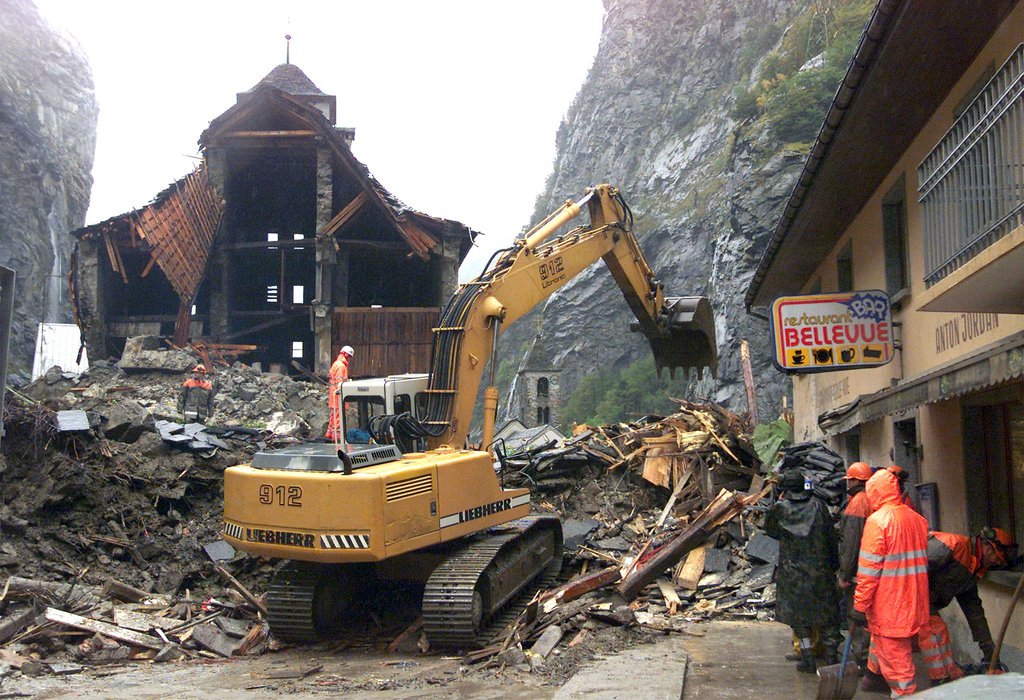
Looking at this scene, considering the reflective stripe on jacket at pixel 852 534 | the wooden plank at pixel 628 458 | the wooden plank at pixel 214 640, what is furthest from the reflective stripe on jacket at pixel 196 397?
Result: the reflective stripe on jacket at pixel 852 534

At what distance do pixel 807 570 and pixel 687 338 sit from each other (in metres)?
7.42

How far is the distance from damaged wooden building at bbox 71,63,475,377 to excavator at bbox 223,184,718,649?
12.7 metres

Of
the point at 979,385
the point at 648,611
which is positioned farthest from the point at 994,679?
the point at 648,611

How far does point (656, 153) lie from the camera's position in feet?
295

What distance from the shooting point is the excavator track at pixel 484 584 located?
8.55m

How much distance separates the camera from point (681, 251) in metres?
77.7

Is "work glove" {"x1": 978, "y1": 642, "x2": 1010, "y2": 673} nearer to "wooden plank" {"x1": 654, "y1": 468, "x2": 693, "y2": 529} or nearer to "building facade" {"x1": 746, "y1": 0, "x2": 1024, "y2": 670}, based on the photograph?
"building facade" {"x1": 746, "y1": 0, "x2": 1024, "y2": 670}

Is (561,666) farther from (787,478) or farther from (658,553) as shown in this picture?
(658,553)

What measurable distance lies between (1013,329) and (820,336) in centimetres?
262

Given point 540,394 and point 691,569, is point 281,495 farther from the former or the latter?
point 540,394

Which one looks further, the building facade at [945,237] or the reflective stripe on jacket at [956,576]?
the reflective stripe on jacket at [956,576]

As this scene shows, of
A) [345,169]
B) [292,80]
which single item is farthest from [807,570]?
[292,80]

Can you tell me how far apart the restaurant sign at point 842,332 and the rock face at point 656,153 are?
160ft

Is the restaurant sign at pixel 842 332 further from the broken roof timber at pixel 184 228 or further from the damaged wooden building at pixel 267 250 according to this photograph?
the broken roof timber at pixel 184 228
